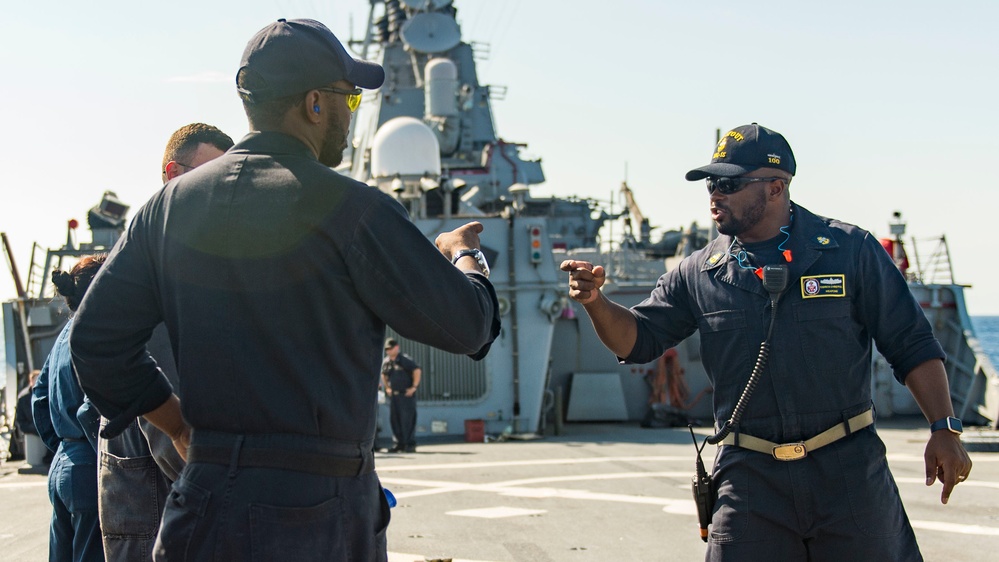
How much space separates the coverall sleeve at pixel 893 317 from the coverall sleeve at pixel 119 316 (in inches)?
98.9

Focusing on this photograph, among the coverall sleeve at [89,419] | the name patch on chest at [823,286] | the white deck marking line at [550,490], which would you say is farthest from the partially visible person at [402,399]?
the name patch on chest at [823,286]

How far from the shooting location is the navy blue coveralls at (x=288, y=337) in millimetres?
2557

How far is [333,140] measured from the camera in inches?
111

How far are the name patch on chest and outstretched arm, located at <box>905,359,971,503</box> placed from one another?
381mm

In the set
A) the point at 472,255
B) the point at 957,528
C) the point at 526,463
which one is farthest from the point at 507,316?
the point at 472,255

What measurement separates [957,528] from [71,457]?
5852 millimetres

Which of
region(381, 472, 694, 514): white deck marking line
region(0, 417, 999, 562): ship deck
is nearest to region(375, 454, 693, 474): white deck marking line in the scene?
region(0, 417, 999, 562): ship deck

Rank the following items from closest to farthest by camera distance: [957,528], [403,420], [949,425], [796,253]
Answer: [949,425] → [796,253] → [957,528] → [403,420]

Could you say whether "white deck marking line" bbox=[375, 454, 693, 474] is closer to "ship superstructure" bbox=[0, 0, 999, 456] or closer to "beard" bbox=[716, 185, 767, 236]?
"ship superstructure" bbox=[0, 0, 999, 456]

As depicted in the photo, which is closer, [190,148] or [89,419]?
[190,148]

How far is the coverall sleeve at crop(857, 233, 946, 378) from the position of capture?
4.03 m

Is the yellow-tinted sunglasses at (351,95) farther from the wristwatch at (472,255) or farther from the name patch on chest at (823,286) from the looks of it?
the name patch on chest at (823,286)

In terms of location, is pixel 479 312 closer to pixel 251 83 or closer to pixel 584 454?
pixel 251 83

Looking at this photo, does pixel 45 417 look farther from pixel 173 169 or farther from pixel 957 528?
pixel 957 528
